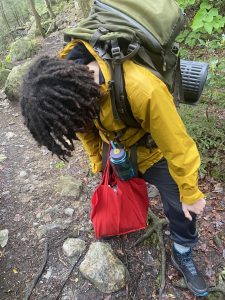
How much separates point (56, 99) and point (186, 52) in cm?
437

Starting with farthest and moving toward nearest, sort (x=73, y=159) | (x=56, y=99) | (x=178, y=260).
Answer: (x=73, y=159) → (x=178, y=260) → (x=56, y=99)

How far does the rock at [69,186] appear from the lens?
4.11m

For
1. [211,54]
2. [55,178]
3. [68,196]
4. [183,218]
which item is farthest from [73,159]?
[211,54]

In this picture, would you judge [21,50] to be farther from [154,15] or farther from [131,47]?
[131,47]

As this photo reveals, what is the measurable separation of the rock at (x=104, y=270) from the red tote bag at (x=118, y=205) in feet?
0.65

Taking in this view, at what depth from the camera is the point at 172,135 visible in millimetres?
1930

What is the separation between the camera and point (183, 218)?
2594mm

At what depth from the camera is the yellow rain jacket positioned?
1798 millimetres

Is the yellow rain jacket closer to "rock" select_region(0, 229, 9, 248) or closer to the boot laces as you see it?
the boot laces

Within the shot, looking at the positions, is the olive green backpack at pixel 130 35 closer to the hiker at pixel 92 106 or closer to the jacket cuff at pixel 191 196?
the hiker at pixel 92 106

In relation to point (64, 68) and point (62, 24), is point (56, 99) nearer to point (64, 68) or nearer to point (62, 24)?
point (64, 68)

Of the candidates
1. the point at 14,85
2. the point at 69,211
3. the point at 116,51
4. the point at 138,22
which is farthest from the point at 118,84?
the point at 14,85

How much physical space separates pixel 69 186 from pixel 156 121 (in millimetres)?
2528

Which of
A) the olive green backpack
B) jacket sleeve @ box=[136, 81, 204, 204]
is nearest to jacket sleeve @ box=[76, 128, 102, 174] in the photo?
the olive green backpack
